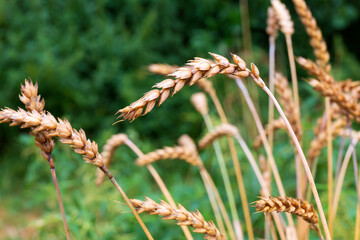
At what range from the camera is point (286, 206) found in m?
0.63

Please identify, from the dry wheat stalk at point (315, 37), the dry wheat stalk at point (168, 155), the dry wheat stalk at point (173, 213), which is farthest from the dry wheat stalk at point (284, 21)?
the dry wheat stalk at point (173, 213)

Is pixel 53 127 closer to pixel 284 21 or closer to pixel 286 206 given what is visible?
pixel 286 206

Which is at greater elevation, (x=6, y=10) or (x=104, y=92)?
(x=6, y=10)

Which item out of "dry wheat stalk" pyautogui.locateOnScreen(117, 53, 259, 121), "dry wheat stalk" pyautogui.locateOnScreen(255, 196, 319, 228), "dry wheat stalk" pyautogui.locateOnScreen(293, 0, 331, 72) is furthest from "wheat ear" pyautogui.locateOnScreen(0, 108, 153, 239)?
"dry wheat stalk" pyautogui.locateOnScreen(293, 0, 331, 72)

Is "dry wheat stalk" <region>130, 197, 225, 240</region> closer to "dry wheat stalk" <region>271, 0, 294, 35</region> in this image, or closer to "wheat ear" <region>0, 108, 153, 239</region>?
"wheat ear" <region>0, 108, 153, 239</region>

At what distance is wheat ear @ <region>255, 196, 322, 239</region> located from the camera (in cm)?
61

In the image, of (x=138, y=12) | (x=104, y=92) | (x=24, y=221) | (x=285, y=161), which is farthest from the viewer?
(x=138, y=12)

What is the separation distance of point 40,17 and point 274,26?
9.96 ft

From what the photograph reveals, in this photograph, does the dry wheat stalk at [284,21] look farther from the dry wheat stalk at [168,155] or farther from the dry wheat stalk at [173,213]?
the dry wheat stalk at [173,213]

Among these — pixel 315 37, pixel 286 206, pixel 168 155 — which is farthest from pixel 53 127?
pixel 315 37

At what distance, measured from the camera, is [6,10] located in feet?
12.6

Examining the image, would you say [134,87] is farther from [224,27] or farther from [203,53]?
[224,27]

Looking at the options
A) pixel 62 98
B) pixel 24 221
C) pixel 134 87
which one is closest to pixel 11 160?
pixel 62 98

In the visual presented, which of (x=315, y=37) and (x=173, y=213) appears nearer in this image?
(x=173, y=213)
